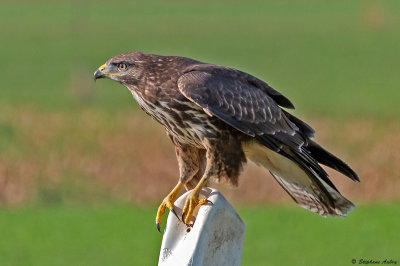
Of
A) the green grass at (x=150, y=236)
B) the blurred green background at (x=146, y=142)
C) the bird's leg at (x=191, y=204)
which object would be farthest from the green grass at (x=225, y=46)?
the bird's leg at (x=191, y=204)

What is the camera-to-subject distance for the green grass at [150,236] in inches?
513

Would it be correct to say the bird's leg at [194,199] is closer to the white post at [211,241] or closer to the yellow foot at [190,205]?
the yellow foot at [190,205]

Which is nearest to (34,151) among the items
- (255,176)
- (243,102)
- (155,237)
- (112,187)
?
(112,187)

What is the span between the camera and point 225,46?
46219 mm

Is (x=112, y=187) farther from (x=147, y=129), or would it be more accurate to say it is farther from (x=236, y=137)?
(x=236, y=137)

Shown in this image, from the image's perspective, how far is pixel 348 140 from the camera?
21.5 m

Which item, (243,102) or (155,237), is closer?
(243,102)

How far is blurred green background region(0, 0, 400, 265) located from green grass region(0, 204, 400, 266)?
0.09 feet

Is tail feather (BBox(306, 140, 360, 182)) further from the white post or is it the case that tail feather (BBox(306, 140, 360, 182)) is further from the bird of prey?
the white post

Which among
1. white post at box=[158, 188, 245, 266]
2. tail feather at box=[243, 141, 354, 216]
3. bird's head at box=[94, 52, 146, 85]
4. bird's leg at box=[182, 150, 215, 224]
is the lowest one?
tail feather at box=[243, 141, 354, 216]

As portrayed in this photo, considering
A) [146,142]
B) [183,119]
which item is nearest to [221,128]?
[183,119]

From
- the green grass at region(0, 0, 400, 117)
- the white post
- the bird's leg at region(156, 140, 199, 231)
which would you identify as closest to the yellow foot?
the white post

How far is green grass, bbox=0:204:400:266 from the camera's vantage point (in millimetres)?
13031

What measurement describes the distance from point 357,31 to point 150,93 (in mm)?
46365
